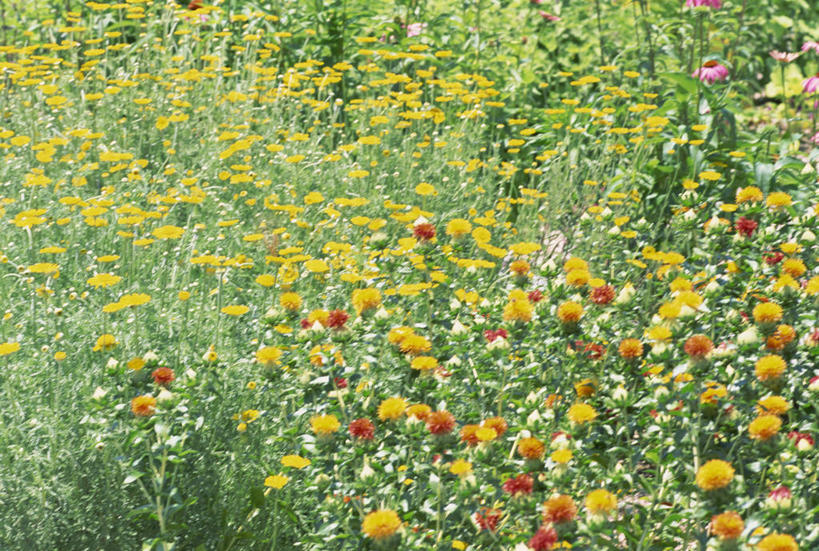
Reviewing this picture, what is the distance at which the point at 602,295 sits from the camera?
2.41 meters

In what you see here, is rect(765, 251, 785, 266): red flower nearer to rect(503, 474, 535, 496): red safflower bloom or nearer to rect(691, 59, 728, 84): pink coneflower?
rect(503, 474, 535, 496): red safflower bloom

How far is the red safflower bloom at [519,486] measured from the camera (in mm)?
1855

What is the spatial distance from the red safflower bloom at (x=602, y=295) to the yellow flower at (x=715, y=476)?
26.4 inches

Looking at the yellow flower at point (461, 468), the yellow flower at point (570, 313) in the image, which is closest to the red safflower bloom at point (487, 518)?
the yellow flower at point (461, 468)

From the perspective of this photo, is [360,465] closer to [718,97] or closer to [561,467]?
[561,467]

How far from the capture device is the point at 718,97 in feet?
13.1

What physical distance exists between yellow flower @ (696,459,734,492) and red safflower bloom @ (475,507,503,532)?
400 millimetres

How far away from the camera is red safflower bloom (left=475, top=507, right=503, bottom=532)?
6.45ft

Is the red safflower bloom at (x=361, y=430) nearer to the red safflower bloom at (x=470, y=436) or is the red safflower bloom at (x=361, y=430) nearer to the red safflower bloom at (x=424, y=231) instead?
the red safflower bloom at (x=470, y=436)

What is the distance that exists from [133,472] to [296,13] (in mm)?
3743

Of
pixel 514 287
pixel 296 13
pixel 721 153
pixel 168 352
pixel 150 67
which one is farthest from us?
pixel 296 13

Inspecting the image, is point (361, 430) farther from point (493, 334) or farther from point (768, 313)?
point (768, 313)

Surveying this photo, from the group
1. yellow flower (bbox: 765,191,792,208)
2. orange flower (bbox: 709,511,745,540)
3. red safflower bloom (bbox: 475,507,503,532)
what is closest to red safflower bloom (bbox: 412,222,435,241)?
red safflower bloom (bbox: 475,507,503,532)

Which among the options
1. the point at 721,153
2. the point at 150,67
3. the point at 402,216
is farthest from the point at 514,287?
the point at 150,67
